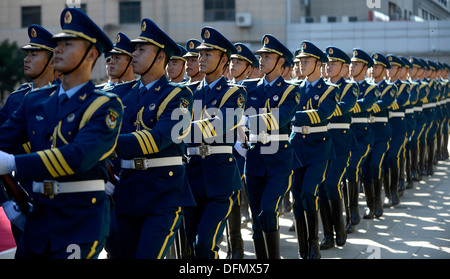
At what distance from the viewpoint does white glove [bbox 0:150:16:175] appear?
3.73m

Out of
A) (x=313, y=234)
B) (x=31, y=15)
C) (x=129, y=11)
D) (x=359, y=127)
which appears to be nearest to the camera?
(x=313, y=234)

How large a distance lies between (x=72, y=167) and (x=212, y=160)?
Answer: 7.60 ft

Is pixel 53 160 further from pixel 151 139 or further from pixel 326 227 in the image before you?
pixel 326 227

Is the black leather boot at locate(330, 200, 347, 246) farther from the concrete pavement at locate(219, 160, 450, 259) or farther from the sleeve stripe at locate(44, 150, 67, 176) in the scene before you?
the sleeve stripe at locate(44, 150, 67, 176)

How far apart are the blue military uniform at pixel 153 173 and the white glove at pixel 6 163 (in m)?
1.07

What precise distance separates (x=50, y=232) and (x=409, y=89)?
944 cm

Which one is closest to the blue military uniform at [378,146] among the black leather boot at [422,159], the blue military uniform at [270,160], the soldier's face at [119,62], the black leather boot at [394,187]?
the black leather boot at [394,187]

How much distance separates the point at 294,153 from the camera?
299 inches

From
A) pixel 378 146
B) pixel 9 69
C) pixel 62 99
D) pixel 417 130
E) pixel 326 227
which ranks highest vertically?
pixel 9 69

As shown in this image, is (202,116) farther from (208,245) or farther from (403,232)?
Answer: (403,232)

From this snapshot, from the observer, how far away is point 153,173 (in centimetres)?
497

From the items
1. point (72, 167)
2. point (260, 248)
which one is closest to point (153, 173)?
point (72, 167)

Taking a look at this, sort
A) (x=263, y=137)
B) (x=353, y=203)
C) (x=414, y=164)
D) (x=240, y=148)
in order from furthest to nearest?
(x=414, y=164)
(x=353, y=203)
(x=263, y=137)
(x=240, y=148)

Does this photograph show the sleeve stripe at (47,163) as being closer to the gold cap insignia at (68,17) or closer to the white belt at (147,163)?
the gold cap insignia at (68,17)
